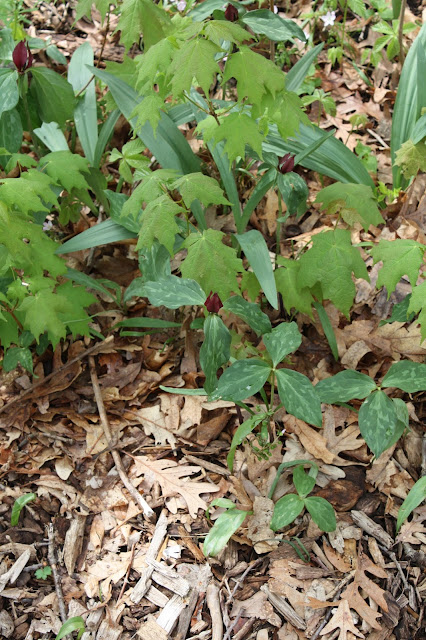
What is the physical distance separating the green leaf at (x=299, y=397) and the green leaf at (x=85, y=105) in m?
1.22

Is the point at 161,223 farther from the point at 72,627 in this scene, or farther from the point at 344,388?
the point at 72,627

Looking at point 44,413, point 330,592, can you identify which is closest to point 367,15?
point 44,413

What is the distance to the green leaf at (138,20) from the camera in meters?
1.44

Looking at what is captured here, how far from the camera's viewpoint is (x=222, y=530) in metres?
1.46

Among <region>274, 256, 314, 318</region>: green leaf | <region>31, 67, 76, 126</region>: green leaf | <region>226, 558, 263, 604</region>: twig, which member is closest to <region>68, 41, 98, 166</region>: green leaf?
<region>31, 67, 76, 126</region>: green leaf

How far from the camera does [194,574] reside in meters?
1.49

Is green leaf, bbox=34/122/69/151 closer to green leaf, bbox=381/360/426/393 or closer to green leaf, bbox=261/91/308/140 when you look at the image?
green leaf, bbox=261/91/308/140

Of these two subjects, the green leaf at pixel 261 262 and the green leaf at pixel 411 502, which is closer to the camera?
the green leaf at pixel 411 502

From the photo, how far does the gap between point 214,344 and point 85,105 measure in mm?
1296

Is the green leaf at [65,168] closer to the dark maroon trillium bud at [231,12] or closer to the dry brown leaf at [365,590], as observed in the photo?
the dark maroon trillium bud at [231,12]

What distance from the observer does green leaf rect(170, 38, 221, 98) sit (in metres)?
1.21

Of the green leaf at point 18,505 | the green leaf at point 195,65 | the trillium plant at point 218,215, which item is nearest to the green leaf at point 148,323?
the trillium plant at point 218,215

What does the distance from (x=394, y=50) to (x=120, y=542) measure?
214cm

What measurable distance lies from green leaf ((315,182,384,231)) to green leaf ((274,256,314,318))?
0.20m
